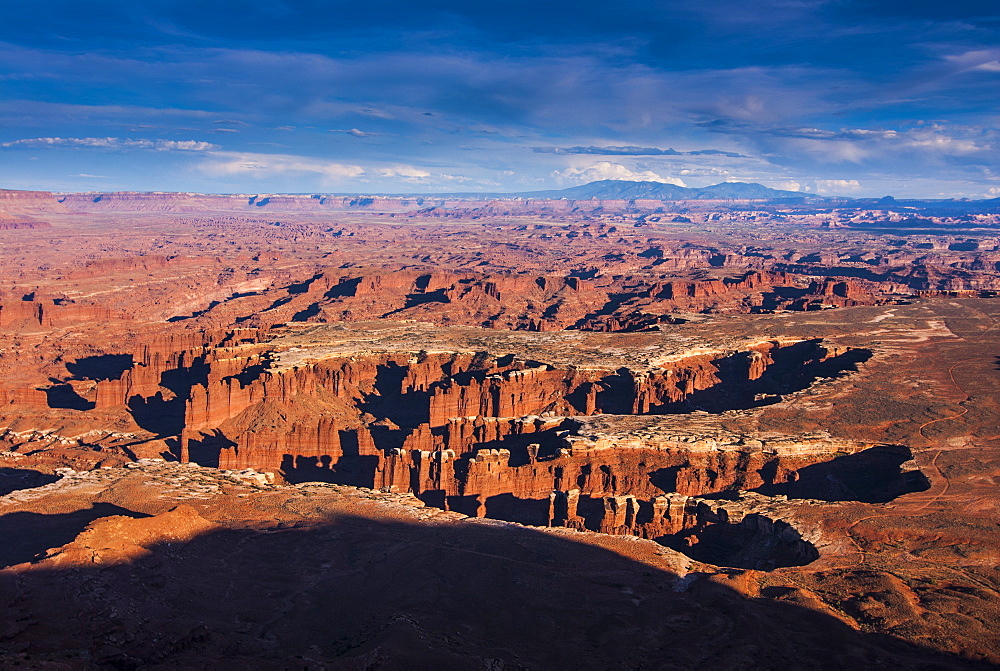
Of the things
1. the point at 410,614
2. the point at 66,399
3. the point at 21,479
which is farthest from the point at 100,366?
the point at 410,614

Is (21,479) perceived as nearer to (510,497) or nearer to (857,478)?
(510,497)

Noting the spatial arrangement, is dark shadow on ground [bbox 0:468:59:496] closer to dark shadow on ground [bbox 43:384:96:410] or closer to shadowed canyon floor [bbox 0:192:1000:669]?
shadowed canyon floor [bbox 0:192:1000:669]

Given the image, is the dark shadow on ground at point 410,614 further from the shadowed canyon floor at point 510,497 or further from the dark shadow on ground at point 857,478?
the dark shadow on ground at point 857,478

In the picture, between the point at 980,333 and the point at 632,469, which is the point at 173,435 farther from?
the point at 980,333

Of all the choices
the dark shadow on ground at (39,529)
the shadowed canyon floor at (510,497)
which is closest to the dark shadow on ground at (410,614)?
the shadowed canyon floor at (510,497)

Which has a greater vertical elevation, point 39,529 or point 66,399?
point 39,529
